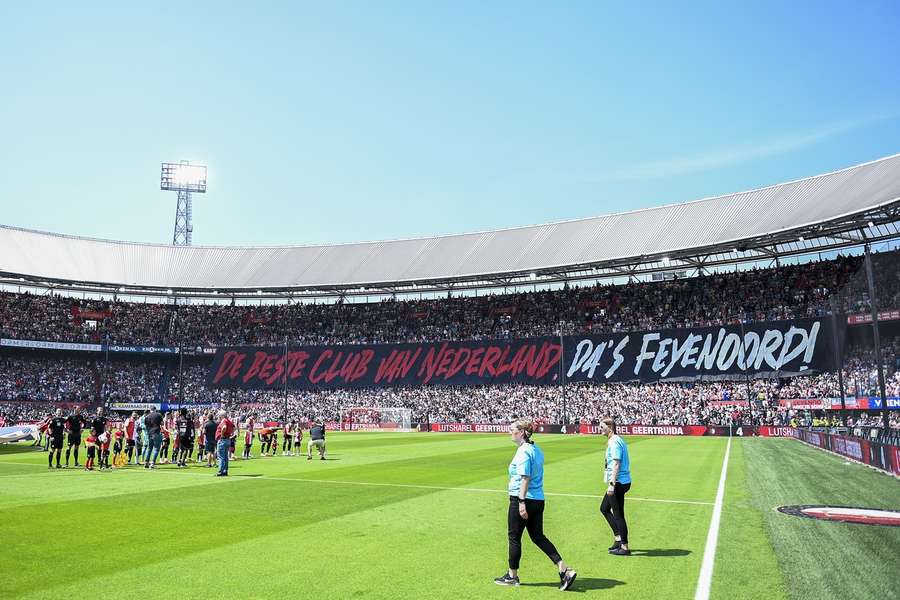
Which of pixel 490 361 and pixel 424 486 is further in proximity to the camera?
pixel 490 361

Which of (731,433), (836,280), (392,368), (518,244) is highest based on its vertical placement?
(518,244)

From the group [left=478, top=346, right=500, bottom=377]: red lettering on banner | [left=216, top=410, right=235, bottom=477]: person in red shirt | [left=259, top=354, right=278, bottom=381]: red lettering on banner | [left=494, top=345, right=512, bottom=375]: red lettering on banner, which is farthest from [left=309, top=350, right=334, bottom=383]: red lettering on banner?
[left=216, top=410, right=235, bottom=477]: person in red shirt

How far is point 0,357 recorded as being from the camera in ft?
233

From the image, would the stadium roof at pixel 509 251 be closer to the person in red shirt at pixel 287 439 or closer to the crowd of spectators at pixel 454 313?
the crowd of spectators at pixel 454 313

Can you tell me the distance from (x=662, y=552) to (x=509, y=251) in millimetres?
59133

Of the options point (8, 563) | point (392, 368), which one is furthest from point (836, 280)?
point (8, 563)

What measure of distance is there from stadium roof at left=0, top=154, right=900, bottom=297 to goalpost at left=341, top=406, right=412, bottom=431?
13851 mm

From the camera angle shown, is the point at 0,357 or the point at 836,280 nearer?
the point at 836,280

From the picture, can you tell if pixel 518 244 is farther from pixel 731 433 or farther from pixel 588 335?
pixel 731 433

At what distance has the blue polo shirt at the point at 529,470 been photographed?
296 inches

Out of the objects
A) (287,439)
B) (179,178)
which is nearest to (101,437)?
(287,439)

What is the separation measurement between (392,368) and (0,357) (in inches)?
1671

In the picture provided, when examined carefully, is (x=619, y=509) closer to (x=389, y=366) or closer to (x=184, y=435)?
(x=184, y=435)

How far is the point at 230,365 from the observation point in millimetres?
76812
